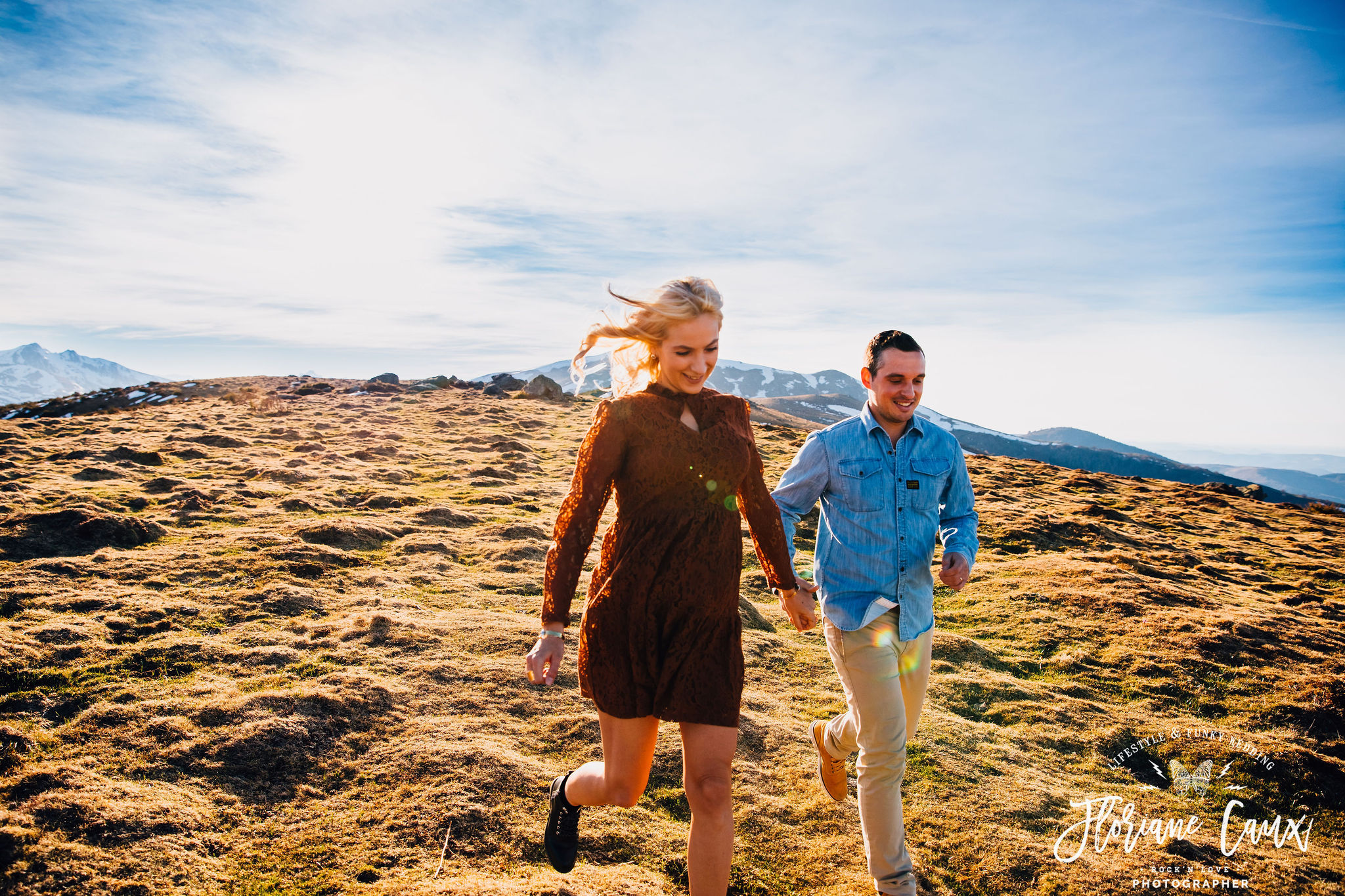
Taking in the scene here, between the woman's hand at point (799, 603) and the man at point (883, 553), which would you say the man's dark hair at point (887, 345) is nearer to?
the man at point (883, 553)

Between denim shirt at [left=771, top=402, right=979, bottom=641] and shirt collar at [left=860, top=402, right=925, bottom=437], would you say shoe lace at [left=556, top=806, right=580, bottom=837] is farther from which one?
shirt collar at [left=860, top=402, right=925, bottom=437]

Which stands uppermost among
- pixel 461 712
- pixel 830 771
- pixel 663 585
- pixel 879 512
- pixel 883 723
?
pixel 879 512

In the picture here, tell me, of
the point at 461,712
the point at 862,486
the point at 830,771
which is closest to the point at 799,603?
the point at 862,486

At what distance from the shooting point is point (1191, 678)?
350 inches

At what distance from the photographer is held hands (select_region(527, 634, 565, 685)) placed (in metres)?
3.55

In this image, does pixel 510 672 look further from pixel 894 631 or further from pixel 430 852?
pixel 894 631

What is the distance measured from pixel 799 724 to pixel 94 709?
6.68 meters

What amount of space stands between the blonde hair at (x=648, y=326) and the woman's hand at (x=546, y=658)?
61.1 inches

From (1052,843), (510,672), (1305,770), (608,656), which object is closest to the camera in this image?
(608,656)

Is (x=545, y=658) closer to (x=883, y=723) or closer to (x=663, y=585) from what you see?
(x=663, y=585)

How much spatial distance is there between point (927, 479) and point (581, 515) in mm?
2724

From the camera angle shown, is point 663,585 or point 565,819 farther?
point 565,819

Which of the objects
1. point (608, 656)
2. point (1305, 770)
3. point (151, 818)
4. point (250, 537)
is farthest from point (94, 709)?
point (1305, 770)

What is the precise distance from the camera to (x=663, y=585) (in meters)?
3.60
